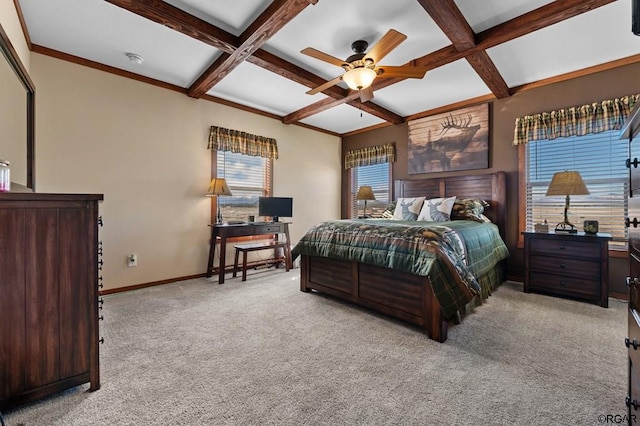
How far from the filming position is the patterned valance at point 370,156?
514 centimetres

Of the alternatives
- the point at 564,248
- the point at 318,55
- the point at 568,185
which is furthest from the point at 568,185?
the point at 318,55

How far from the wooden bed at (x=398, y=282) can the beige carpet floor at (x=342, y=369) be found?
13 centimetres

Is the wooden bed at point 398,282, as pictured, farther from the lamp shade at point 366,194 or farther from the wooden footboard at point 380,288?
the lamp shade at point 366,194

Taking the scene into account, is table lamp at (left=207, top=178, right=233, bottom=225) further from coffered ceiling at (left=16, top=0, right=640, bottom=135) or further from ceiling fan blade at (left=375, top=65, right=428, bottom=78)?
ceiling fan blade at (left=375, top=65, right=428, bottom=78)

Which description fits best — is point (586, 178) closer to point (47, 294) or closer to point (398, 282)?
point (398, 282)

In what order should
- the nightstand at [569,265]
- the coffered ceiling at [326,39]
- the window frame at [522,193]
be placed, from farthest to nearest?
the window frame at [522,193], the nightstand at [569,265], the coffered ceiling at [326,39]

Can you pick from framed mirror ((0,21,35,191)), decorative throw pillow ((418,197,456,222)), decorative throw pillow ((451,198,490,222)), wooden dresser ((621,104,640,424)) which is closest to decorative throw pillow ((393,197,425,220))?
decorative throw pillow ((418,197,456,222))

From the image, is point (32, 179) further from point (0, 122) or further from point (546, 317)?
point (546, 317)

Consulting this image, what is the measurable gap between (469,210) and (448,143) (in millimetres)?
1282

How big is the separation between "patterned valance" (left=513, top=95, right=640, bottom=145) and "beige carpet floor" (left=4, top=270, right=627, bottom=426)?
2001 millimetres

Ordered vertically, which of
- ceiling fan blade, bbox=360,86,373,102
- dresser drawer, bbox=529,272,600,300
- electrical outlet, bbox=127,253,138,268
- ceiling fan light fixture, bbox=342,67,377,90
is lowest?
dresser drawer, bbox=529,272,600,300

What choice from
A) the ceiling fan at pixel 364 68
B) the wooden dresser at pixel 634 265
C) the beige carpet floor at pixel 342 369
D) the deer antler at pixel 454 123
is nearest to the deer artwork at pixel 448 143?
the deer antler at pixel 454 123

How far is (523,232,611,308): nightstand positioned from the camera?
2.82m

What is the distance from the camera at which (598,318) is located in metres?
2.53
